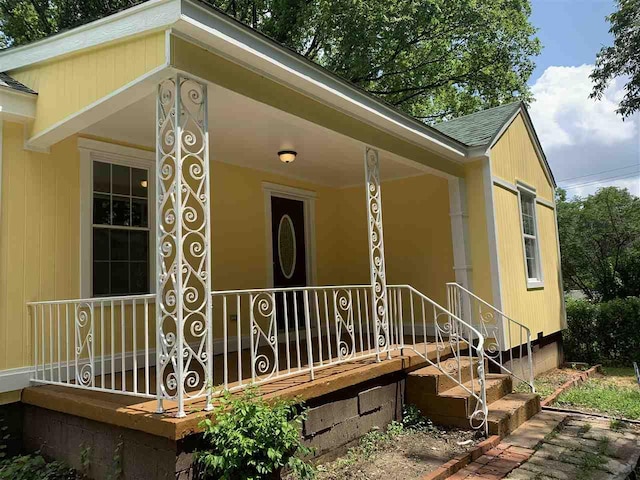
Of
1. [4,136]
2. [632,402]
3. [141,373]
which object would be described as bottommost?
[632,402]

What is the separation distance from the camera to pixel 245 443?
280 centimetres

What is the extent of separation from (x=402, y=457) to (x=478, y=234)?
12.4 feet

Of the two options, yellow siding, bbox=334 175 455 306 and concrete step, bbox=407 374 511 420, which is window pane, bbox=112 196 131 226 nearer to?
concrete step, bbox=407 374 511 420

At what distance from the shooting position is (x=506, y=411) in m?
4.67

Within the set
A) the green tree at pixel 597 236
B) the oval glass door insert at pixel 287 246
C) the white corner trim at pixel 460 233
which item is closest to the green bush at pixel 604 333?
the white corner trim at pixel 460 233

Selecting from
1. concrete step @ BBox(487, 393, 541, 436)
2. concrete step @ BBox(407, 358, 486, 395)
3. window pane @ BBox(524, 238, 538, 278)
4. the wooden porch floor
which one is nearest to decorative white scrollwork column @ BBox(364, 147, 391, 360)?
the wooden porch floor

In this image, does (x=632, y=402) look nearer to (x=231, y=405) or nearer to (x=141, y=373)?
(x=231, y=405)

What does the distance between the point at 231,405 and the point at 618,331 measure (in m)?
8.85

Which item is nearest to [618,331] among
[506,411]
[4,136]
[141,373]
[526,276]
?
[526,276]

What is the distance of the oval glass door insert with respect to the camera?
283 inches

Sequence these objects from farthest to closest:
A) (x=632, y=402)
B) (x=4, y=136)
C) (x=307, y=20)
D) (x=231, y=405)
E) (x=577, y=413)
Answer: (x=307, y=20), (x=632, y=402), (x=577, y=413), (x=4, y=136), (x=231, y=405)

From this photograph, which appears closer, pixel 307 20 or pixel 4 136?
pixel 4 136

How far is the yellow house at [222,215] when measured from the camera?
3.23 meters

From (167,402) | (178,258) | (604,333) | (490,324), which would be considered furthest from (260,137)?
(604,333)
